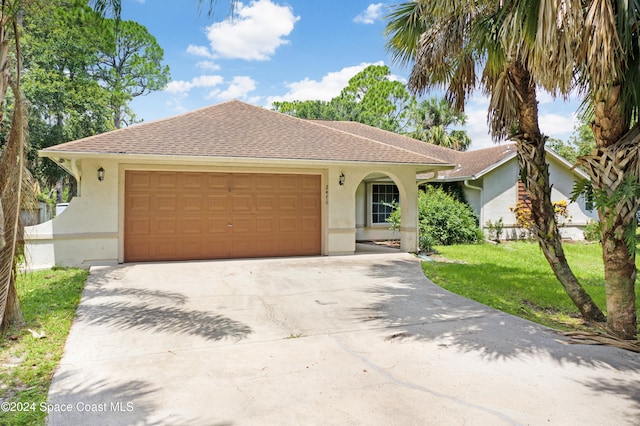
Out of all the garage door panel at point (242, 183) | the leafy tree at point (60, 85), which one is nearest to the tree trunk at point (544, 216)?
the garage door panel at point (242, 183)

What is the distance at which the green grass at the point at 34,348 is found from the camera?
140 inches

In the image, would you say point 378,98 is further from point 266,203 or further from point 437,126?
point 266,203

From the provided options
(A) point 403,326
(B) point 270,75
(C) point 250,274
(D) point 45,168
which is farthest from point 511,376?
(D) point 45,168

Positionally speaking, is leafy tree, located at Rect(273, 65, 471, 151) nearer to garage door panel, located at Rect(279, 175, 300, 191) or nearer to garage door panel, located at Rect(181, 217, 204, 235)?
garage door panel, located at Rect(279, 175, 300, 191)

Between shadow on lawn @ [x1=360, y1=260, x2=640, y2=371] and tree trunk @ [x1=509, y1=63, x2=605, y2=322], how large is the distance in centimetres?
113

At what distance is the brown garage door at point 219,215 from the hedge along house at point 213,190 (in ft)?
0.09

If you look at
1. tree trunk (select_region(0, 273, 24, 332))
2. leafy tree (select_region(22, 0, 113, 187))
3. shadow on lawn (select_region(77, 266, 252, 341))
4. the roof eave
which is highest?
leafy tree (select_region(22, 0, 113, 187))

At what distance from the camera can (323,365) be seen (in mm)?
4496

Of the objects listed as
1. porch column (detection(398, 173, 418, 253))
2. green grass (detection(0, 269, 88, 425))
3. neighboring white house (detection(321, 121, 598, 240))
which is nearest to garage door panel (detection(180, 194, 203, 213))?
green grass (detection(0, 269, 88, 425))

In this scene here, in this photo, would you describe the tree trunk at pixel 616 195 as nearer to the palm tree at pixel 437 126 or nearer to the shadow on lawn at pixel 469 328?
the shadow on lawn at pixel 469 328

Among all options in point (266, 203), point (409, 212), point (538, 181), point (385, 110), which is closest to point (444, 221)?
point (409, 212)

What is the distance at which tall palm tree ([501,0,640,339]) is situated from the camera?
4.77m

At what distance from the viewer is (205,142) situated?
11.5 meters

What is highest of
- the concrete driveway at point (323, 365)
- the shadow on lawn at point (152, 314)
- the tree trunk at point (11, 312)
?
the tree trunk at point (11, 312)
